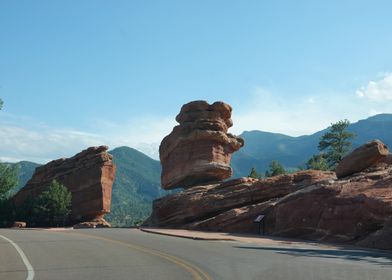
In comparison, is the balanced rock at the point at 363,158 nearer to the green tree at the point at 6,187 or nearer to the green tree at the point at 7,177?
the green tree at the point at 6,187

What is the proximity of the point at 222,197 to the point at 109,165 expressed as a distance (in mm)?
34053

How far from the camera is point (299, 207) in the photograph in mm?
32500

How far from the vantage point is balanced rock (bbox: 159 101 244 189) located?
48.3 m

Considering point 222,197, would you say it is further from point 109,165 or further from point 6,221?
point 6,221

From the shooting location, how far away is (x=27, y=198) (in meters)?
70.2

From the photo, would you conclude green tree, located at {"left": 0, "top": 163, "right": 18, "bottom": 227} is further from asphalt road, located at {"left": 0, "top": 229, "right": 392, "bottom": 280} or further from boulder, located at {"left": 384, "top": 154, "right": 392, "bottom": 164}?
asphalt road, located at {"left": 0, "top": 229, "right": 392, "bottom": 280}

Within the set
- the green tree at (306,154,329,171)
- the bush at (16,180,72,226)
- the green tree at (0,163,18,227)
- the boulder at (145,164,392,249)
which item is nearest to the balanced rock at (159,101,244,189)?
the boulder at (145,164,392,249)

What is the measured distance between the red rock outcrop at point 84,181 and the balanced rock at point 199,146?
20.5 metres

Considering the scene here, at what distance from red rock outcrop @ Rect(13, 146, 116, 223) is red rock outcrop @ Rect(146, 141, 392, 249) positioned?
23.4 metres

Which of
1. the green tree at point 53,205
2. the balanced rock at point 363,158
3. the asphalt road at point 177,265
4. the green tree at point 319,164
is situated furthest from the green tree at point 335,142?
the asphalt road at point 177,265

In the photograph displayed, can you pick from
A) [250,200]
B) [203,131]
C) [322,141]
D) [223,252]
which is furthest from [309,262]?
[322,141]

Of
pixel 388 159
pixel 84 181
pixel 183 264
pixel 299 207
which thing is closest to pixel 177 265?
pixel 183 264

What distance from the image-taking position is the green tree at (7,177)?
233 ft

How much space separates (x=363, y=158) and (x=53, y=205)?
4154cm
